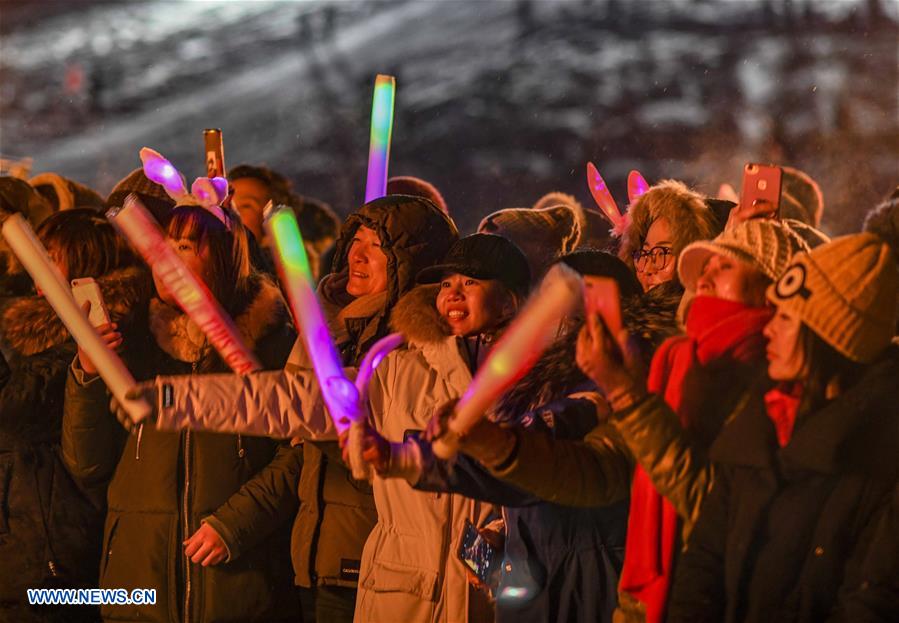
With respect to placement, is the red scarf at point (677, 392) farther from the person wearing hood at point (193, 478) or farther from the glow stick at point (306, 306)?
the person wearing hood at point (193, 478)

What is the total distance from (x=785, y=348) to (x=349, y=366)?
3.71 ft

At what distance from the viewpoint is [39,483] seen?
3678 mm

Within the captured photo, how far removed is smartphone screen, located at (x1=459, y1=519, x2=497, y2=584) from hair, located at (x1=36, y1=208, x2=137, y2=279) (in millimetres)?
1310

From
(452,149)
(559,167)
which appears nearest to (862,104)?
(559,167)

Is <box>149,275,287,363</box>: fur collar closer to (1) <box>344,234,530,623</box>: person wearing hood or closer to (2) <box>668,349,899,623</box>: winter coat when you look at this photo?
(1) <box>344,234,530,623</box>: person wearing hood

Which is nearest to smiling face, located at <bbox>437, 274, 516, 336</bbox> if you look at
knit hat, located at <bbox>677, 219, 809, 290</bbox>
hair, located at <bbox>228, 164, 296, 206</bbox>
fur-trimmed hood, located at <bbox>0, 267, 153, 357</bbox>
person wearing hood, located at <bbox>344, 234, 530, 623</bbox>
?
person wearing hood, located at <bbox>344, 234, 530, 623</bbox>

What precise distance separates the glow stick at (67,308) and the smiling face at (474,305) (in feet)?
2.43

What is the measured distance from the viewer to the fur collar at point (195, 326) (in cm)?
336

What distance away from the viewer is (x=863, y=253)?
2480 millimetres

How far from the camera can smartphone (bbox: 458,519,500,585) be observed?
2902 millimetres

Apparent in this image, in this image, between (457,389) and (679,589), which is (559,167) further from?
(679,589)

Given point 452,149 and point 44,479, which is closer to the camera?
point 44,479

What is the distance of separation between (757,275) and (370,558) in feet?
3.80

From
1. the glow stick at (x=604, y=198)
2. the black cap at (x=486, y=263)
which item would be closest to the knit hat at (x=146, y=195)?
the black cap at (x=486, y=263)
